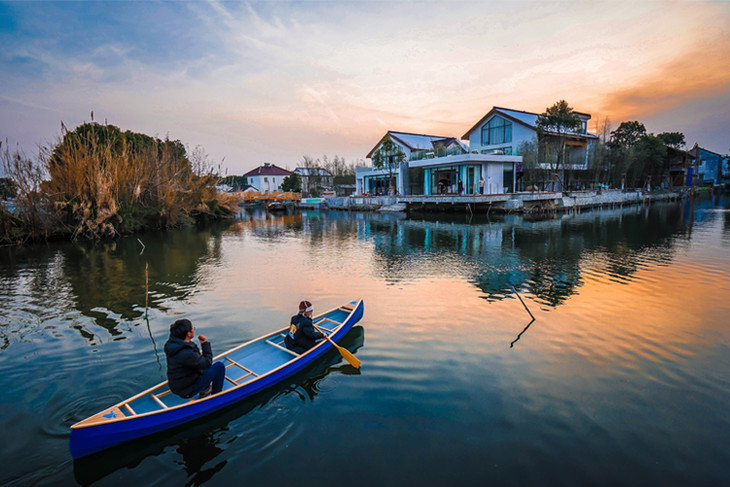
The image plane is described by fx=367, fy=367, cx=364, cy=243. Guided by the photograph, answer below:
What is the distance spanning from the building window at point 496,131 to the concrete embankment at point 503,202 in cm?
1132

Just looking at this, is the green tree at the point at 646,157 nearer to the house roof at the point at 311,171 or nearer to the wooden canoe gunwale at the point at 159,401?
the wooden canoe gunwale at the point at 159,401

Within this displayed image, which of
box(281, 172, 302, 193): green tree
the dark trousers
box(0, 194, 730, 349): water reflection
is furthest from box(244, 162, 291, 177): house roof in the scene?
the dark trousers

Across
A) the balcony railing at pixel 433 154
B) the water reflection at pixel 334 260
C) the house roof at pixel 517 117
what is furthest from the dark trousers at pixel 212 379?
the house roof at pixel 517 117

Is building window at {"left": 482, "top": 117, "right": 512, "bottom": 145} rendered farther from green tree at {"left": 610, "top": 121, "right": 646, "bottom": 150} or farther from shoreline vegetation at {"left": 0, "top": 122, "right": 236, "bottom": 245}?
shoreline vegetation at {"left": 0, "top": 122, "right": 236, "bottom": 245}

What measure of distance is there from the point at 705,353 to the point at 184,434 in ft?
34.1

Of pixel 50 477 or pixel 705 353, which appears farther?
pixel 705 353

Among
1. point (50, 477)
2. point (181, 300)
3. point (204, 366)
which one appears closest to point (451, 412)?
point (204, 366)

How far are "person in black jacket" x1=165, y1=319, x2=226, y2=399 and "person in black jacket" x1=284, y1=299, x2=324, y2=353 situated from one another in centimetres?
177

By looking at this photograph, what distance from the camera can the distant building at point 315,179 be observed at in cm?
9318

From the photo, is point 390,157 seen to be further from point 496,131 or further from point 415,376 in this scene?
point 415,376

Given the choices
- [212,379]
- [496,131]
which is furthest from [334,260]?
[496,131]

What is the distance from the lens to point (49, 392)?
22.1 feet

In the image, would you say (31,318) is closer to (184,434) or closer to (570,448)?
(184,434)

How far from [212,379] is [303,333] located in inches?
78.7
